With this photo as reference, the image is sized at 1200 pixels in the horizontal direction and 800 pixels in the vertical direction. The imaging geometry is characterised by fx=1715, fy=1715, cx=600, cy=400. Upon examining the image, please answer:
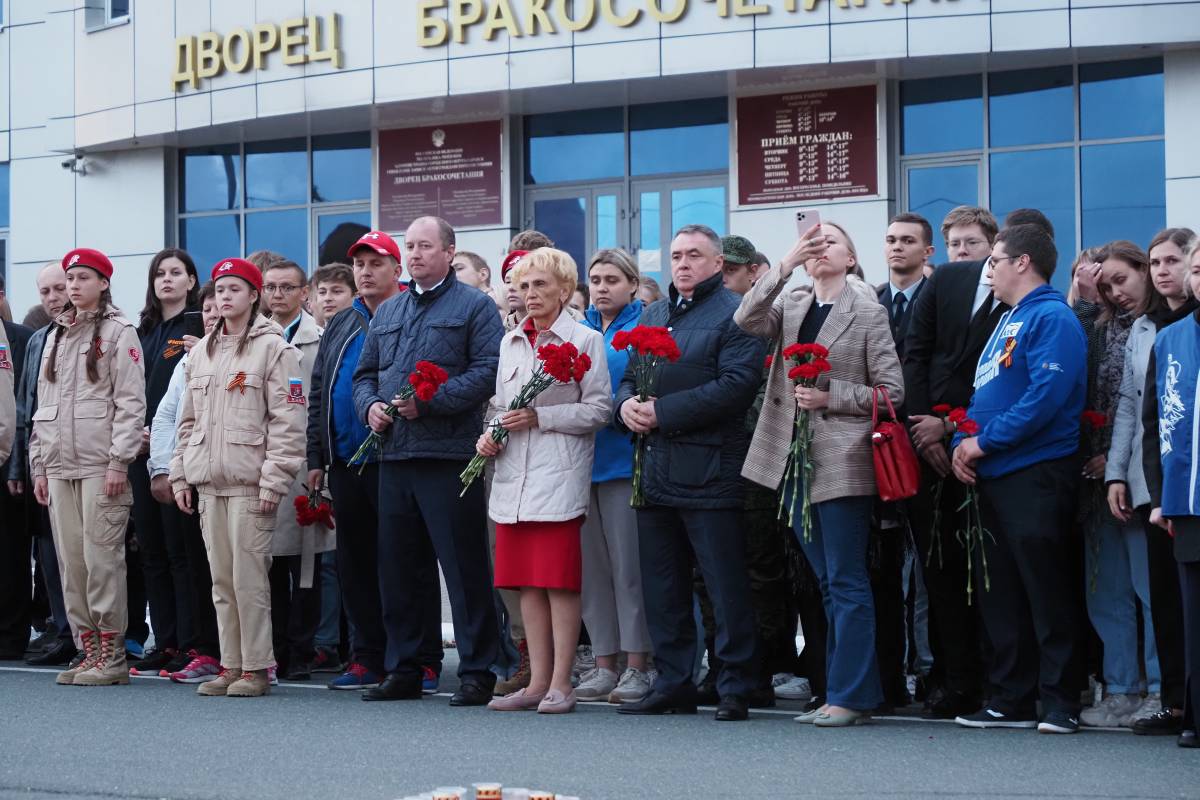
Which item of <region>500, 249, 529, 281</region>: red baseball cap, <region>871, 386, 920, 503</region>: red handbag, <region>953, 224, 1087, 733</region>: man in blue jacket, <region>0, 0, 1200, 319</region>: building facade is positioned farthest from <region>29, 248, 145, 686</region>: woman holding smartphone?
<region>0, 0, 1200, 319</region>: building facade

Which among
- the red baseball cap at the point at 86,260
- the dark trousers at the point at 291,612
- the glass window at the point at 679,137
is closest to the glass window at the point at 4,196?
the glass window at the point at 679,137

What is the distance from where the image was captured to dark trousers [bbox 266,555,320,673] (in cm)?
953

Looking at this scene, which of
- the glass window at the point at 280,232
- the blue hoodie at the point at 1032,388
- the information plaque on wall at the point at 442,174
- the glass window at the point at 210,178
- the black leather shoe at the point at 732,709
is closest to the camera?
the blue hoodie at the point at 1032,388

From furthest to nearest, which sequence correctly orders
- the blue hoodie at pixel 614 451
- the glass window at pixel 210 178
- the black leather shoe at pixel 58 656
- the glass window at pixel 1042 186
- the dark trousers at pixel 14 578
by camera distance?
the glass window at pixel 210 178 < the glass window at pixel 1042 186 < the dark trousers at pixel 14 578 < the black leather shoe at pixel 58 656 < the blue hoodie at pixel 614 451

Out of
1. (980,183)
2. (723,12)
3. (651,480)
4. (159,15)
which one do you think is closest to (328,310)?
(651,480)

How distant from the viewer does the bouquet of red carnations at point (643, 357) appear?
7723mm

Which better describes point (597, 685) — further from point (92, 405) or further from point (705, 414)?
point (92, 405)

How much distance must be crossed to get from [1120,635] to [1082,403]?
104 centimetres

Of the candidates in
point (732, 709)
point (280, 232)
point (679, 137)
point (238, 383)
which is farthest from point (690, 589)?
point (280, 232)

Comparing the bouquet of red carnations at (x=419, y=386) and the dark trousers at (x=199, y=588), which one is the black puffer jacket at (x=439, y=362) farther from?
the dark trousers at (x=199, y=588)

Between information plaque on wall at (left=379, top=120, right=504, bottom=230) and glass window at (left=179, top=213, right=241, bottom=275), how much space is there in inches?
98.9

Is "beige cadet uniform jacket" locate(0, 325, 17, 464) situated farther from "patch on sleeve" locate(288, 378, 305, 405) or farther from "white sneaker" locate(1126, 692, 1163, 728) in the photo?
"white sneaker" locate(1126, 692, 1163, 728)

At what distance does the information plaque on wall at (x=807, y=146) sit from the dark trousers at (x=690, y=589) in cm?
1098

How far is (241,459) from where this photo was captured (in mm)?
8781
